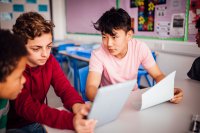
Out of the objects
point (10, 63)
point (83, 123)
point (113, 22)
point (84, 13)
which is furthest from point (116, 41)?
point (84, 13)

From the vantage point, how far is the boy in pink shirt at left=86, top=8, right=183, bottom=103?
56.8 inches

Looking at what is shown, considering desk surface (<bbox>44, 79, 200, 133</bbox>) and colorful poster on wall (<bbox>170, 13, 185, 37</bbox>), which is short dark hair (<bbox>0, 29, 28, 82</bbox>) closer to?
desk surface (<bbox>44, 79, 200, 133</bbox>)

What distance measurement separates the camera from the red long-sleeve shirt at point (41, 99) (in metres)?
0.90

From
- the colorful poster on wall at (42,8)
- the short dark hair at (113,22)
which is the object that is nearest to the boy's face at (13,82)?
the short dark hair at (113,22)

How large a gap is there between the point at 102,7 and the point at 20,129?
324 cm

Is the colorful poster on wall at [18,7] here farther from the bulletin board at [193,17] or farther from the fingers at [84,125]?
the fingers at [84,125]

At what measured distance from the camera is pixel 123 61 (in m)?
1.60

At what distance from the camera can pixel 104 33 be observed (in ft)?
4.81

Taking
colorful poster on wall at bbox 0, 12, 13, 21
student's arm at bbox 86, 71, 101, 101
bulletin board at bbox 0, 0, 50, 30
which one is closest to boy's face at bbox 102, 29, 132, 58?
student's arm at bbox 86, 71, 101, 101

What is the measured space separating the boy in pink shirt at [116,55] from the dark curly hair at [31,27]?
1.47ft

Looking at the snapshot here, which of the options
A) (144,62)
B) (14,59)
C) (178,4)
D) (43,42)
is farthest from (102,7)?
A: (14,59)

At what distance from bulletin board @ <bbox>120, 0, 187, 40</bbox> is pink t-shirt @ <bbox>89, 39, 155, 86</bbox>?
146cm

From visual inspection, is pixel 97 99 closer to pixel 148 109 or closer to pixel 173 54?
pixel 148 109

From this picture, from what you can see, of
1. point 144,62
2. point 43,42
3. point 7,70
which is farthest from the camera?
point 144,62
